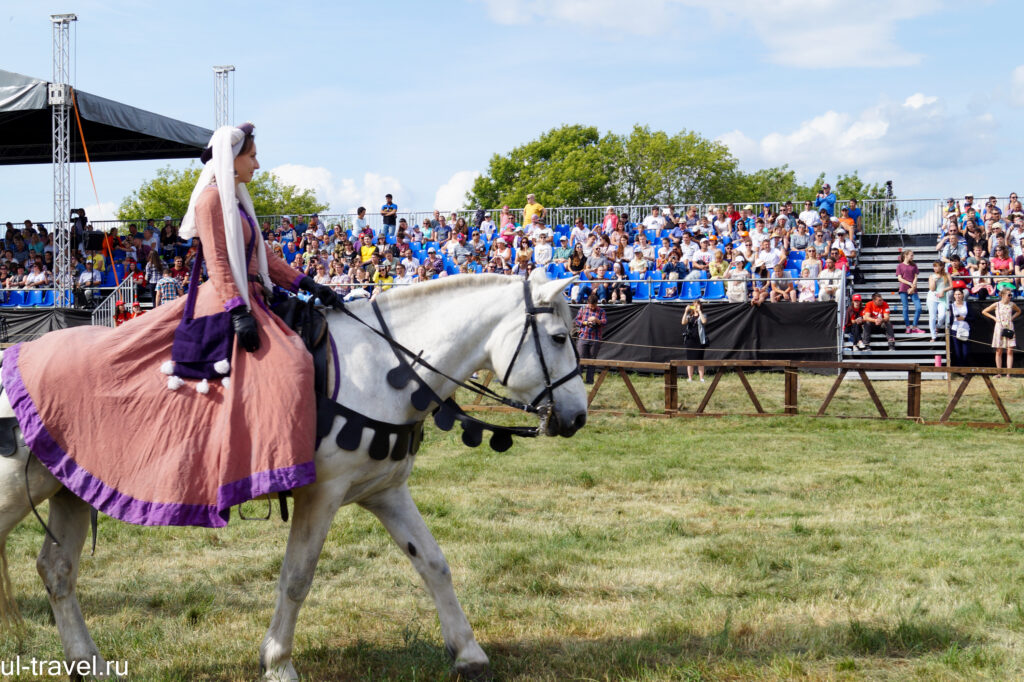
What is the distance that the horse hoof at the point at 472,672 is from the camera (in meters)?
4.67

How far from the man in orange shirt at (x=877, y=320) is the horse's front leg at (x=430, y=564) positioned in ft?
55.4

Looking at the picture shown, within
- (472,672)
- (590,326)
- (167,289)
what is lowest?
(472,672)

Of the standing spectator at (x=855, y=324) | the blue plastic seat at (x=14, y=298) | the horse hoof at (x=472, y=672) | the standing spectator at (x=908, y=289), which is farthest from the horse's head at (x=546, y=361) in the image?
the blue plastic seat at (x=14, y=298)

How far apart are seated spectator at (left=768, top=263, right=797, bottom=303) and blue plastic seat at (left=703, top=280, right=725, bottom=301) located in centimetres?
109

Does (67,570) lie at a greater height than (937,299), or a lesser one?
lesser

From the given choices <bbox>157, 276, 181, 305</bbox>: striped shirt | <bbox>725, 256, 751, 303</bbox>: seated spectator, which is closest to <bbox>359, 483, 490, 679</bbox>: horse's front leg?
<bbox>725, 256, 751, 303</bbox>: seated spectator

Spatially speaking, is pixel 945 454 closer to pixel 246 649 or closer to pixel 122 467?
pixel 246 649

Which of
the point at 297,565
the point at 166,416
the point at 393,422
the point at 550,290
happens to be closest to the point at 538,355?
the point at 550,290

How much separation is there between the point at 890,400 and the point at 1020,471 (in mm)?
6673

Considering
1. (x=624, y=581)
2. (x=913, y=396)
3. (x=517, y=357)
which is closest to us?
(x=517, y=357)

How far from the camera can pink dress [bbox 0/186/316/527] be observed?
4.12m

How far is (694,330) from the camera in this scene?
1959 centimetres

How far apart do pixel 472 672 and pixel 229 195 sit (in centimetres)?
260

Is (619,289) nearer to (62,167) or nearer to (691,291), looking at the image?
(691,291)
